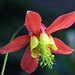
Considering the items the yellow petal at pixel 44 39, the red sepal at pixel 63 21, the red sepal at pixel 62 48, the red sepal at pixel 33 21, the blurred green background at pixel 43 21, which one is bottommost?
the blurred green background at pixel 43 21

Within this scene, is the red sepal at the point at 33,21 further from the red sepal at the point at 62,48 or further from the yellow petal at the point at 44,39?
the red sepal at the point at 62,48

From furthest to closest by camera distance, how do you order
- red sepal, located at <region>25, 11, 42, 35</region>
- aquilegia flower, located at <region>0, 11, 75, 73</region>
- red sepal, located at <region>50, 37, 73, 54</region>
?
1. red sepal, located at <region>50, 37, 73, 54</region>
2. aquilegia flower, located at <region>0, 11, 75, 73</region>
3. red sepal, located at <region>25, 11, 42, 35</region>

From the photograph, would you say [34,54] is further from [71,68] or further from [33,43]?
[71,68]

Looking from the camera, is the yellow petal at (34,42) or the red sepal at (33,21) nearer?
the red sepal at (33,21)

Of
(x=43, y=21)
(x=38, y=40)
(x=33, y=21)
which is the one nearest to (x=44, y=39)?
(x=38, y=40)

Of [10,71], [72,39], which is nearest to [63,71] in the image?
[72,39]

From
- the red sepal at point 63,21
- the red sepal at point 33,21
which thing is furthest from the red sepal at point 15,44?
the red sepal at point 63,21

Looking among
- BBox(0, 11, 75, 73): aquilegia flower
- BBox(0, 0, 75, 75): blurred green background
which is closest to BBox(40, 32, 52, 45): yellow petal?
BBox(0, 11, 75, 73): aquilegia flower

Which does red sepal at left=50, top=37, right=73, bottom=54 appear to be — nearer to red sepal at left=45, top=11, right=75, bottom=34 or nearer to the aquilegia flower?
the aquilegia flower

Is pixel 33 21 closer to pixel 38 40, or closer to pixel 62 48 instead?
pixel 38 40
